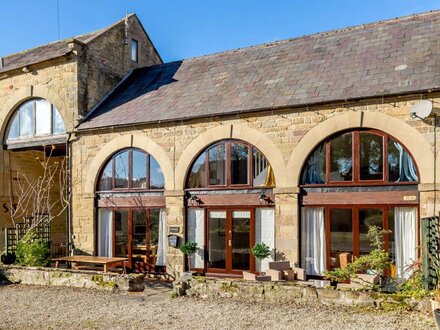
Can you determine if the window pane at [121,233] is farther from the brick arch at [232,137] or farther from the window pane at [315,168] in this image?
the window pane at [315,168]

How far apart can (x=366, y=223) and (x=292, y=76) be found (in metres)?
4.86

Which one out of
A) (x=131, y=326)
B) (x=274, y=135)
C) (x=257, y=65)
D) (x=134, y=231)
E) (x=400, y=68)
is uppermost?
(x=257, y=65)

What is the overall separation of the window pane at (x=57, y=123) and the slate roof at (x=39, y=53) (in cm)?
190

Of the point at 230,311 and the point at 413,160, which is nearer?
the point at 230,311

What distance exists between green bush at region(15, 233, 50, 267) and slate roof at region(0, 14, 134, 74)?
251 inches

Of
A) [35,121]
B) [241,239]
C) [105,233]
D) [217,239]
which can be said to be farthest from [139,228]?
[35,121]

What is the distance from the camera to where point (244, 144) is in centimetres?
1267

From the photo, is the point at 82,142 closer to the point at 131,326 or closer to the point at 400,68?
the point at 131,326

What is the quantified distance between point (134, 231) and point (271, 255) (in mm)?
4644

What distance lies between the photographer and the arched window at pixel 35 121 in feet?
53.0

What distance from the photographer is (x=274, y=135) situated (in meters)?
12.2

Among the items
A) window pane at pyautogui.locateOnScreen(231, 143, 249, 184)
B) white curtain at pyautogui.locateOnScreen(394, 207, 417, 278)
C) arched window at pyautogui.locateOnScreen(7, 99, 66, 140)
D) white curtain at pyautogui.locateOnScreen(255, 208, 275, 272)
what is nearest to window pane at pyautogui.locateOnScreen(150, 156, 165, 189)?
window pane at pyautogui.locateOnScreen(231, 143, 249, 184)

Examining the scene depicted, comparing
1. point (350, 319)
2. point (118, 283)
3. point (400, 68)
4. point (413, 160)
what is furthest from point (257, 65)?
point (350, 319)

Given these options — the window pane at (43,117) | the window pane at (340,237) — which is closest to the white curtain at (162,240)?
the window pane at (340,237)
